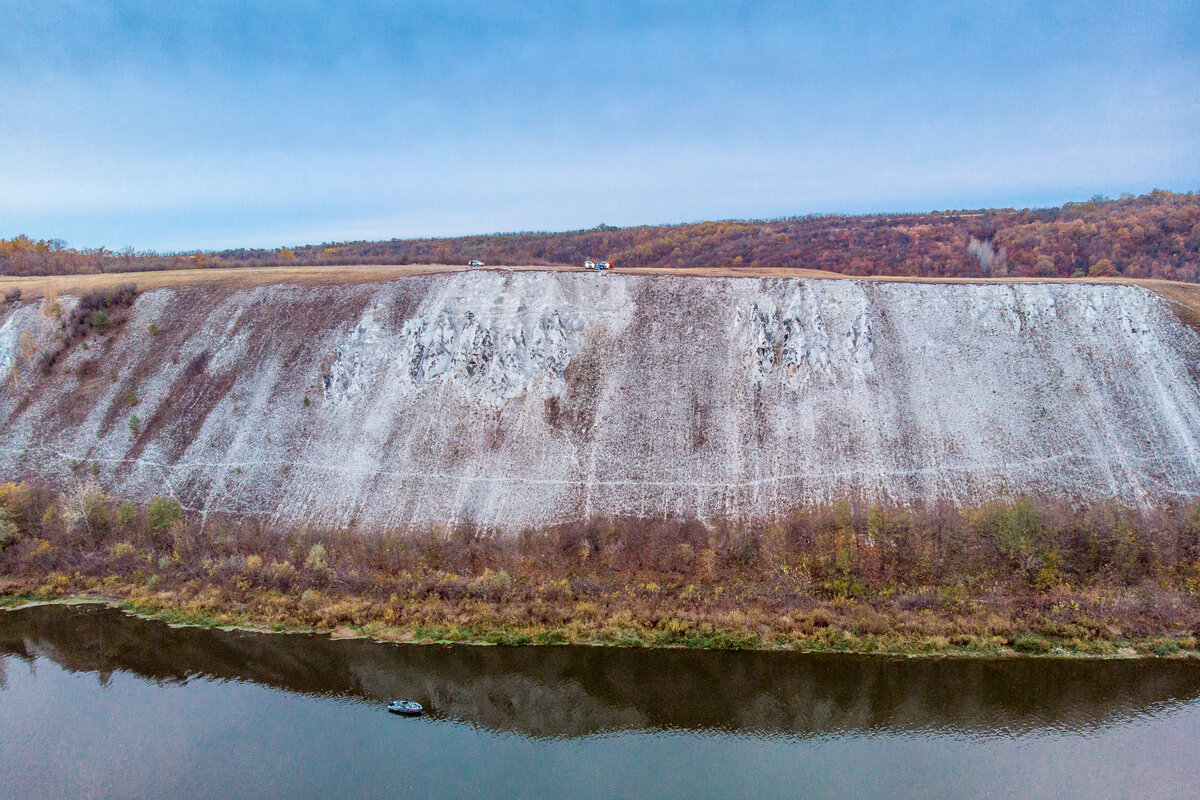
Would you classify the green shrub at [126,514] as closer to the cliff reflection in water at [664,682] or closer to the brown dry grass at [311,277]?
the cliff reflection in water at [664,682]

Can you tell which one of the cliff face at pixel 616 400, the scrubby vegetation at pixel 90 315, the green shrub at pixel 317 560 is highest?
the scrubby vegetation at pixel 90 315

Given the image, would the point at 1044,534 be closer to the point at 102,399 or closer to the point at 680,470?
the point at 680,470

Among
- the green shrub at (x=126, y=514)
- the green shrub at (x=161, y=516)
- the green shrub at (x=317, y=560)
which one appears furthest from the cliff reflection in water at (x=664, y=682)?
the green shrub at (x=126, y=514)

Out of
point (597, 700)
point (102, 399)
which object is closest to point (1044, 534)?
point (597, 700)

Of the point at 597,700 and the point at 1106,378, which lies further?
the point at 1106,378

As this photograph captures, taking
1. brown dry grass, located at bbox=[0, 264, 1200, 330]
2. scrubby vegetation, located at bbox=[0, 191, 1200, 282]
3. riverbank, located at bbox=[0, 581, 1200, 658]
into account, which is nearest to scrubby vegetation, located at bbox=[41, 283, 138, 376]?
brown dry grass, located at bbox=[0, 264, 1200, 330]

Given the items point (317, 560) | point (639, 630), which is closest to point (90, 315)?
point (317, 560)
